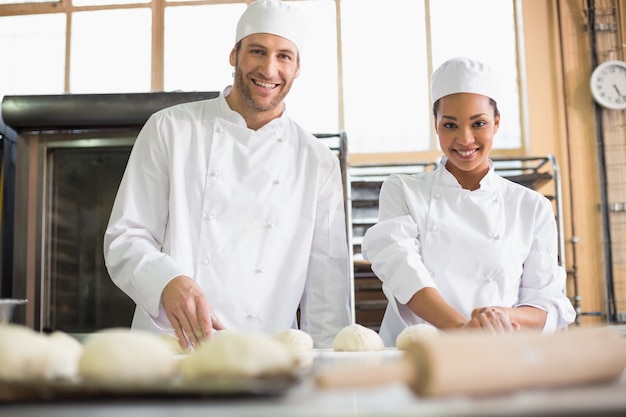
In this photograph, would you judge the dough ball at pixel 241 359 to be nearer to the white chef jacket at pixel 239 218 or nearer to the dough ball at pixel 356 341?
the dough ball at pixel 356 341

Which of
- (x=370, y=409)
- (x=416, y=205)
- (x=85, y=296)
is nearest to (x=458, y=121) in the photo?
(x=416, y=205)

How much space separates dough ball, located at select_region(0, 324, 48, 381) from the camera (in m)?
0.57

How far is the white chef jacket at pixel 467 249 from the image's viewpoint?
155cm

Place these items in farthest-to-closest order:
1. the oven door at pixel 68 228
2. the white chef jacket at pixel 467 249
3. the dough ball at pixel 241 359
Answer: the oven door at pixel 68 228 → the white chef jacket at pixel 467 249 → the dough ball at pixel 241 359

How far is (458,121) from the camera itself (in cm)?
164

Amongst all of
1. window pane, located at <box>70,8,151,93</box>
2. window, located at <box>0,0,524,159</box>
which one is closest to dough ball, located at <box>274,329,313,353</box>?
window, located at <box>0,0,524,159</box>

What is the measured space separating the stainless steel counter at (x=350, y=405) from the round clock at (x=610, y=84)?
5261 millimetres

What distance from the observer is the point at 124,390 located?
1.58 ft

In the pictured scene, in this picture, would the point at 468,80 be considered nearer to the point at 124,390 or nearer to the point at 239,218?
the point at 239,218

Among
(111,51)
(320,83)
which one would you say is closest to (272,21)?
(320,83)

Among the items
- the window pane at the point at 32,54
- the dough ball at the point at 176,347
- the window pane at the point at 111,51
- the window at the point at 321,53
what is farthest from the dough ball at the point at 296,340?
the window pane at the point at 32,54

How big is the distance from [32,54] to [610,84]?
16.0 feet

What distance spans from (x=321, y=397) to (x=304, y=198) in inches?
52.0

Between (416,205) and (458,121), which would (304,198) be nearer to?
(416,205)
